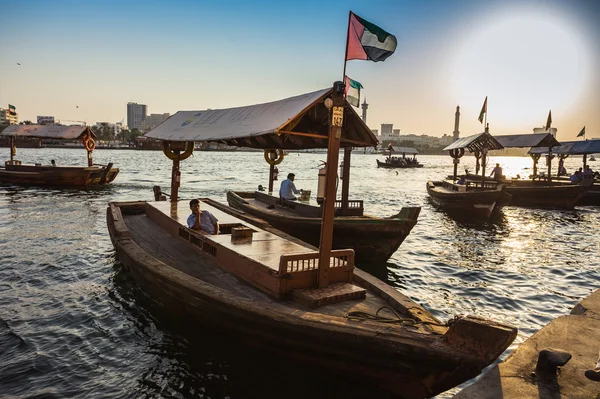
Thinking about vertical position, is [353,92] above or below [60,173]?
above

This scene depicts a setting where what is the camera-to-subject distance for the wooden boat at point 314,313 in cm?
469

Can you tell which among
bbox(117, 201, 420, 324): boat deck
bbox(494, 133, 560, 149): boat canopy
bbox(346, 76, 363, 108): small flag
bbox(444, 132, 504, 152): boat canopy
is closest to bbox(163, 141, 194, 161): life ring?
bbox(117, 201, 420, 324): boat deck

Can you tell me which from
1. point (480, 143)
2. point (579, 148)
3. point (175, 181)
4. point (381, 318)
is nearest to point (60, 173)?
point (175, 181)

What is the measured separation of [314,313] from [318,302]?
1.32 feet

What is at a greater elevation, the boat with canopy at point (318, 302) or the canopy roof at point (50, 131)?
the canopy roof at point (50, 131)

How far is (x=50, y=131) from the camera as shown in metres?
33.6

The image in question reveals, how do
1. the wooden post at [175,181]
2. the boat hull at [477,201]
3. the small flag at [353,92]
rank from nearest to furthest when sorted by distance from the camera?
the small flag at [353,92] < the wooden post at [175,181] < the boat hull at [477,201]

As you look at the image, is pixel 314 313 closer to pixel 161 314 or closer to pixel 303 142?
pixel 161 314

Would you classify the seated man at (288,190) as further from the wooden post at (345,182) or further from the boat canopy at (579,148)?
the boat canopy at (579,148)

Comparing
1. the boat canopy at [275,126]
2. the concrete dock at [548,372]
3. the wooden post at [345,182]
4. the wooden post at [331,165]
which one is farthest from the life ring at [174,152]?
the concrete dock at [548,372]

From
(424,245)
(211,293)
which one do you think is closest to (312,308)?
(211,293)

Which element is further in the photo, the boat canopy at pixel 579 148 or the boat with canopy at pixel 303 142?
the boat canopy at pixel 579 148

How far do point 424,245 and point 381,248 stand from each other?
19.1ft

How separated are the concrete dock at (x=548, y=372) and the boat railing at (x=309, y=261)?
9.20ft
